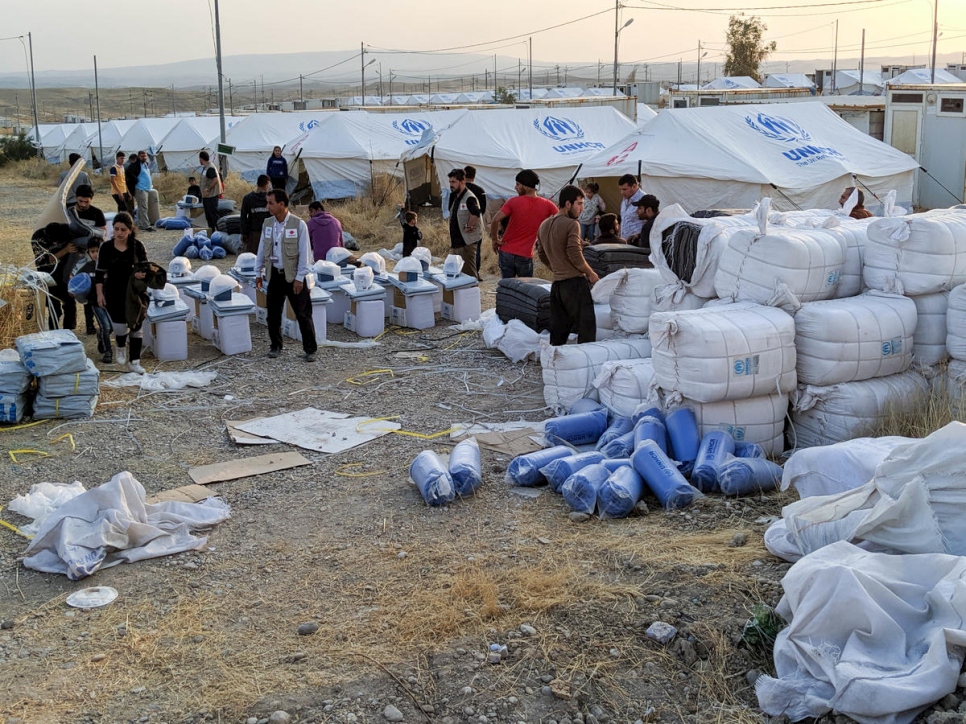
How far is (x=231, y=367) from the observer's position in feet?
31.2

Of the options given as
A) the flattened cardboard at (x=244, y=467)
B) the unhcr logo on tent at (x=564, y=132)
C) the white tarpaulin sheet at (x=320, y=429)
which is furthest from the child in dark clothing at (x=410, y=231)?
the flattened cardboard at (x=244, y=467)

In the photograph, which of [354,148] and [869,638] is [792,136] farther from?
[869,638]

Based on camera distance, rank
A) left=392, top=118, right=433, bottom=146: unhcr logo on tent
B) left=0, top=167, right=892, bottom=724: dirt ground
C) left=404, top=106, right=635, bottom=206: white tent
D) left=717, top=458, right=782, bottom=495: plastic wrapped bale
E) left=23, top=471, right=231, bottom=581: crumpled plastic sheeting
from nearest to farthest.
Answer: left=0, top=167, right=892, bottom=724: dirt ground < left=23, top=471, right=231, bottom=581: crumpled plastic sheeting < left=717, top=458, right=782, bottom=495: plastic wrapped bale < left=404, top=106, right=635, bottom=206: white tent < left=392, top=118, right=433, bottom=146: unhcr logo on tent

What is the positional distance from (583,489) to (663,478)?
1.58 ft

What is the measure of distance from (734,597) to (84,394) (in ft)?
18.5

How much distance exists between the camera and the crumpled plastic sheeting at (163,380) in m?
8.78

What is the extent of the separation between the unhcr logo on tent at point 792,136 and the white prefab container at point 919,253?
31.9 ft

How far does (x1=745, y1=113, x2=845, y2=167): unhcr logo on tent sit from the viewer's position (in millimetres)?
16156

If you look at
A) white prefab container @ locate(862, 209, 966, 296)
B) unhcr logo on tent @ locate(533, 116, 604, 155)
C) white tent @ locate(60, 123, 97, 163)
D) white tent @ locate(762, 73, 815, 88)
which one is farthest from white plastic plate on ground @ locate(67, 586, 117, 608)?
→ white tent @ locate(762, 73, 815, 88)

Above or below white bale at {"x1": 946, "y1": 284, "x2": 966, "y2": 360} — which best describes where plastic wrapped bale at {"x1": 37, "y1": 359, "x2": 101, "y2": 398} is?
below

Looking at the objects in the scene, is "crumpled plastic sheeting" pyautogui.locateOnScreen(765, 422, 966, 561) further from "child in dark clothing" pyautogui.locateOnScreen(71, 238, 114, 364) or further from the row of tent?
the row of tent

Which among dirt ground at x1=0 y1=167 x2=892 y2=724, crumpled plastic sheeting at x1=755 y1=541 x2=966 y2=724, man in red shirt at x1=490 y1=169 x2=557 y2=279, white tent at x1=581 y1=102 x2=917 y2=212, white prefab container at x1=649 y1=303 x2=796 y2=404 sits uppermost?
white tent at x1=581 y1=102 x2=917 y2=212

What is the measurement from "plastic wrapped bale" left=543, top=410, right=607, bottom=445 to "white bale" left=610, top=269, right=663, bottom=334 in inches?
61.1

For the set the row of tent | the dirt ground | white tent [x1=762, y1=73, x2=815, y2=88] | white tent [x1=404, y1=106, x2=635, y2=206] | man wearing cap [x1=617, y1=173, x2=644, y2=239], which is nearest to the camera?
the dirt ground
